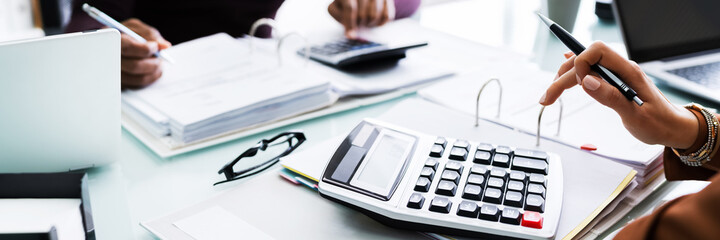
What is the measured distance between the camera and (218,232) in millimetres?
629

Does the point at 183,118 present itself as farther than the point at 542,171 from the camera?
Yes

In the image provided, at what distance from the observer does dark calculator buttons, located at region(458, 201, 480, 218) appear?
1.94ft

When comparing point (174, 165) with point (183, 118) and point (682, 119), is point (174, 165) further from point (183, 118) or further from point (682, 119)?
point (682, 119)

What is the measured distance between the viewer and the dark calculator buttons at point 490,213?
1.92 feet

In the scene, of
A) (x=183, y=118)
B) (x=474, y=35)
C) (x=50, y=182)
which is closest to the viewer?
(x=50, y=182)

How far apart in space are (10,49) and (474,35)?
3.32 feet

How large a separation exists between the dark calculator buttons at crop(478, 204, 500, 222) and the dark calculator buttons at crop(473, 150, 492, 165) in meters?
0.09

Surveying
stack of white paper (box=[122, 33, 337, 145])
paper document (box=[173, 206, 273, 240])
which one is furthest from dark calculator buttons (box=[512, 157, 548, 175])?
stack of white paper (box=[122, 33, 337, 145])

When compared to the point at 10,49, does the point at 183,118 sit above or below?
below

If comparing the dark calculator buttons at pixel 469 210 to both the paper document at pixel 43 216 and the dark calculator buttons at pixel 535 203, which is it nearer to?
the dark calculator buttons at pixel 535 203

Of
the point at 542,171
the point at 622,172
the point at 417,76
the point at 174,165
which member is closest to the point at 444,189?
the point at 542,171

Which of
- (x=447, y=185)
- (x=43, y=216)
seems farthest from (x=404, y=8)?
(x=43, y=216)

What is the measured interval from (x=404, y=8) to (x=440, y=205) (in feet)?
3.15

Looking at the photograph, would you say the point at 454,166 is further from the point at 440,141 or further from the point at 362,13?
the point at 362,13
